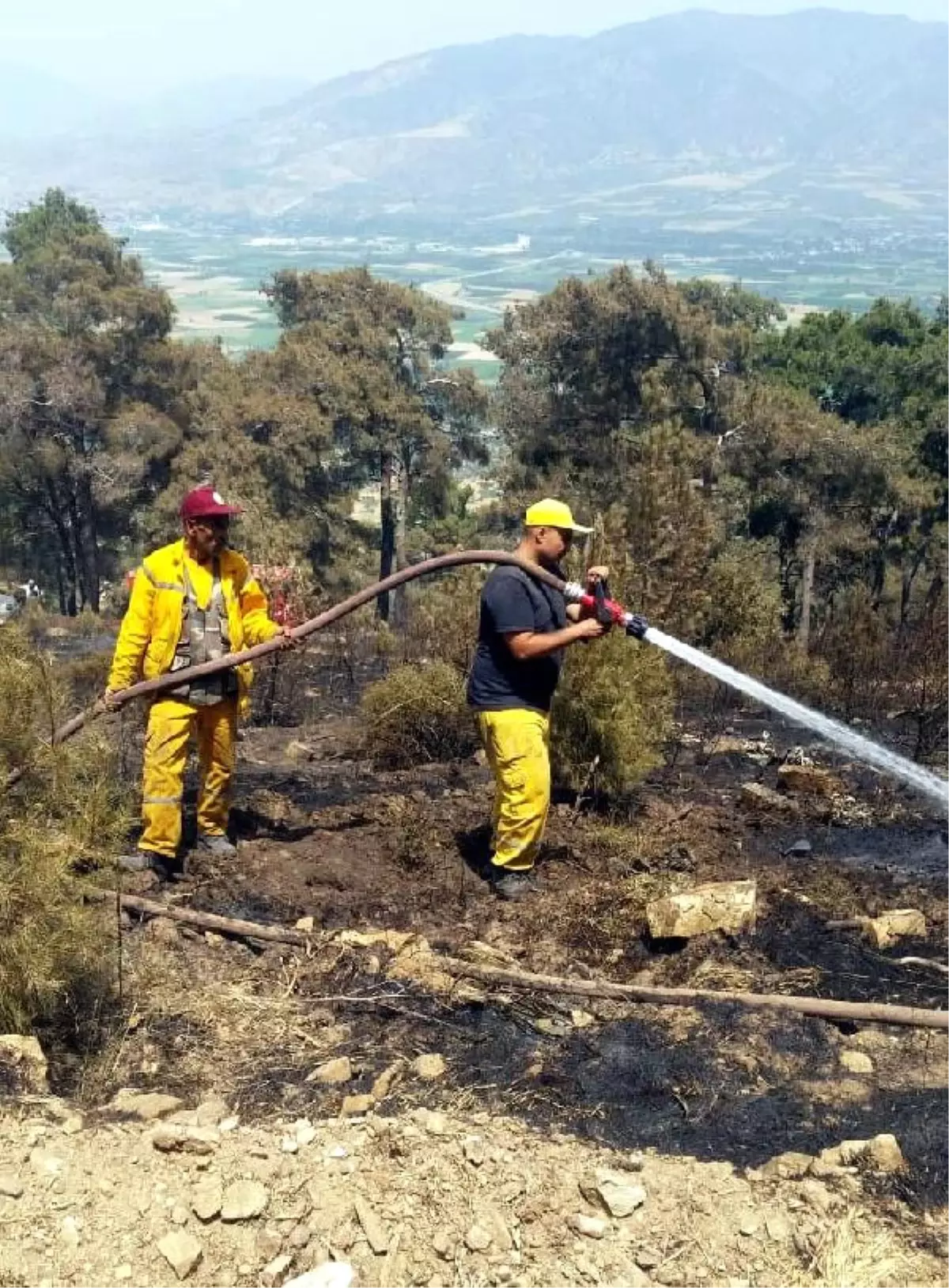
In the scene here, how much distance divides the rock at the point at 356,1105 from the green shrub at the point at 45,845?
3.25 ft

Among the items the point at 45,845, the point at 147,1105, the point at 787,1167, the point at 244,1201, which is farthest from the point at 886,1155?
the point at 45,845

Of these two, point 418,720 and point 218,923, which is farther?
point 418,720

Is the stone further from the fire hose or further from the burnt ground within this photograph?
the fire hose

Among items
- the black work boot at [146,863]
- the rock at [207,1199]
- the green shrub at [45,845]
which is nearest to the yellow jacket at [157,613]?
the green shrub at [45,845]

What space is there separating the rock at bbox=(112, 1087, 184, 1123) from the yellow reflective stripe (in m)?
2.37

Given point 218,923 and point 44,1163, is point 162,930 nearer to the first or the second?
point 218,923

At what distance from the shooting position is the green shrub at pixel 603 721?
6047 millimetres

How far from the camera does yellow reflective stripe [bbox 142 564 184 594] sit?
16.7ft

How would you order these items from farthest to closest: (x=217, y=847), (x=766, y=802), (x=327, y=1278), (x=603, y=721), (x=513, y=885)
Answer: (x=766, y=802) → (x=603, y=721) → (x=217, y=847) → (x=513, y=885) → (x=327, y=1278)

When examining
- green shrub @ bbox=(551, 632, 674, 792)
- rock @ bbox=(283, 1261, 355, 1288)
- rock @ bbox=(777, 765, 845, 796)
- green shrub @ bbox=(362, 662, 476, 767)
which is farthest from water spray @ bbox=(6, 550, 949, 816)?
rock @ bbox=(283, 1261, 355, 1288)

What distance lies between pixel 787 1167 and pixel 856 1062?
79 centimetres

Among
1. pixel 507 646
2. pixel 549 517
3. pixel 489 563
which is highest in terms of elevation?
pixel 549 517

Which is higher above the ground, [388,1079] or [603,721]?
[603,721]

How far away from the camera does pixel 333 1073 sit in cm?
358
